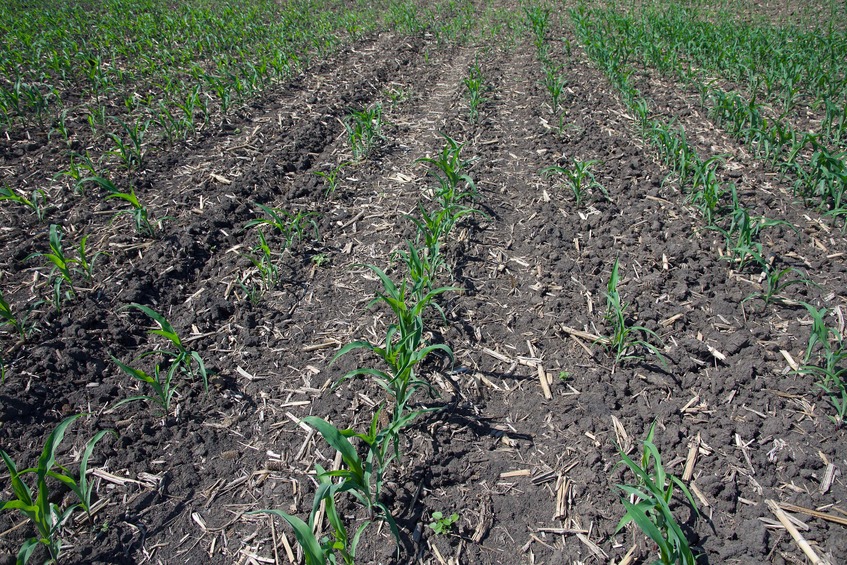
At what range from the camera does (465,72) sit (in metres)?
8.48

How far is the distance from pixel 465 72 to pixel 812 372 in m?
6.93

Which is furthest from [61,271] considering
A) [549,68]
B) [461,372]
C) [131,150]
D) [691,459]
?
[549,68]

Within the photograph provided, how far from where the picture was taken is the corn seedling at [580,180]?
4547 millimetres

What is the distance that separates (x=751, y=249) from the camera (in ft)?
12.6

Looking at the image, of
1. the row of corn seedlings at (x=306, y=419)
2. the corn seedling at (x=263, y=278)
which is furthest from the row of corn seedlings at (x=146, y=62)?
the corn seedling at (x=263, y=278)

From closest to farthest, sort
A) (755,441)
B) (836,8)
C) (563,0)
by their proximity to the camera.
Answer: (755,441)
(836,8)
(563,0)

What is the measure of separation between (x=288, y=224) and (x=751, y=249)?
355 centimetres

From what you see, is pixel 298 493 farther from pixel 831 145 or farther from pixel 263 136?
pixel 831 145

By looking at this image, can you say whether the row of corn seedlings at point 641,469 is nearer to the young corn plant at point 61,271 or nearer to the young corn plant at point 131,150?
the young corn plant at point 61,271

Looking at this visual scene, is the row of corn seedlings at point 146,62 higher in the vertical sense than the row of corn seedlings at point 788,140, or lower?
higher

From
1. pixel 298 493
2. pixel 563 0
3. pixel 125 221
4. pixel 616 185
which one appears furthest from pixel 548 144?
pixel 563 0

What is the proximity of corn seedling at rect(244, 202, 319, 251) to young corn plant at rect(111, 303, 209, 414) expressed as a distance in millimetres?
1178

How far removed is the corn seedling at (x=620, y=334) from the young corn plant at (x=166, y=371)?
234 centimetres

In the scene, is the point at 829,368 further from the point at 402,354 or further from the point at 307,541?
the point at 307,541
